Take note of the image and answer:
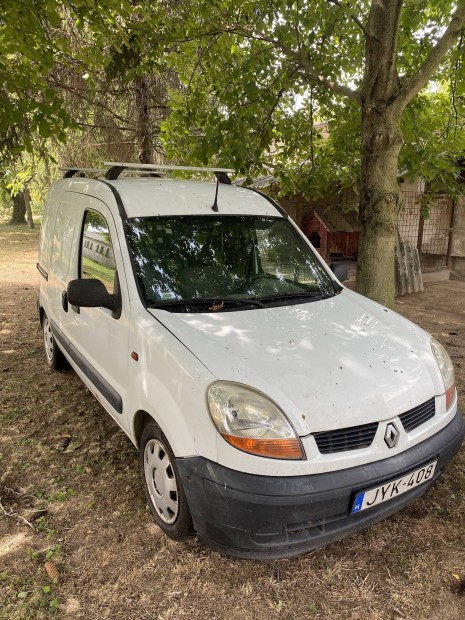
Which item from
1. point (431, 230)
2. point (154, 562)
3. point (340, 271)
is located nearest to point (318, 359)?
point (154, 562)

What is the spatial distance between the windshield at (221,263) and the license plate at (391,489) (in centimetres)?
130

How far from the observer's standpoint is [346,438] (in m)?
2.17

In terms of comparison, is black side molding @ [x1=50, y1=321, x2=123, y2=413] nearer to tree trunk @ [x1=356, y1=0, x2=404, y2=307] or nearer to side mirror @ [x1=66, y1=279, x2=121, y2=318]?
side mirror @ [x1=66, y1=279, x2=121, y2=318]

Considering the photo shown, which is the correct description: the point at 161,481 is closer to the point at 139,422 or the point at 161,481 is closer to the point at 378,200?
the point at 139,422

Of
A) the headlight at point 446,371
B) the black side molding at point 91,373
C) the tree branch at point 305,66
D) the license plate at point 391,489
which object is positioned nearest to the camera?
the license plate at point 391,489

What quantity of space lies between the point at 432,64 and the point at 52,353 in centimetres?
488

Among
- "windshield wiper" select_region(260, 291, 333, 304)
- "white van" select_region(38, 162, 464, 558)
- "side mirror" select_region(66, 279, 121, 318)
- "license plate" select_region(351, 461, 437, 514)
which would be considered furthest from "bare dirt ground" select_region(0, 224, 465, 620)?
"windshield wiper" select_region(260, 291, 333, 304)

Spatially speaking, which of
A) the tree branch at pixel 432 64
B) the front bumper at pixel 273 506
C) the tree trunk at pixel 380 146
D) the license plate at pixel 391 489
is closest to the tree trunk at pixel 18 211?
the tree trunk at pixel 380 146

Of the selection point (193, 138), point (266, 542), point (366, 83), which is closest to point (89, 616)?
point (266, 542)

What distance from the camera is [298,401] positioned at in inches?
84.3

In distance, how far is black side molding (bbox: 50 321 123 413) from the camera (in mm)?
3068

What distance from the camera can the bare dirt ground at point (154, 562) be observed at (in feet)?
7.22

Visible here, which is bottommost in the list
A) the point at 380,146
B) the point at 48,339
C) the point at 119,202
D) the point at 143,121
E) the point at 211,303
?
the point at 48,339

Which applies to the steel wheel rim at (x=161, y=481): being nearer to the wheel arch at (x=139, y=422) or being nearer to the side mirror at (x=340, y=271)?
the wheel arch at (x=139, y=422)
